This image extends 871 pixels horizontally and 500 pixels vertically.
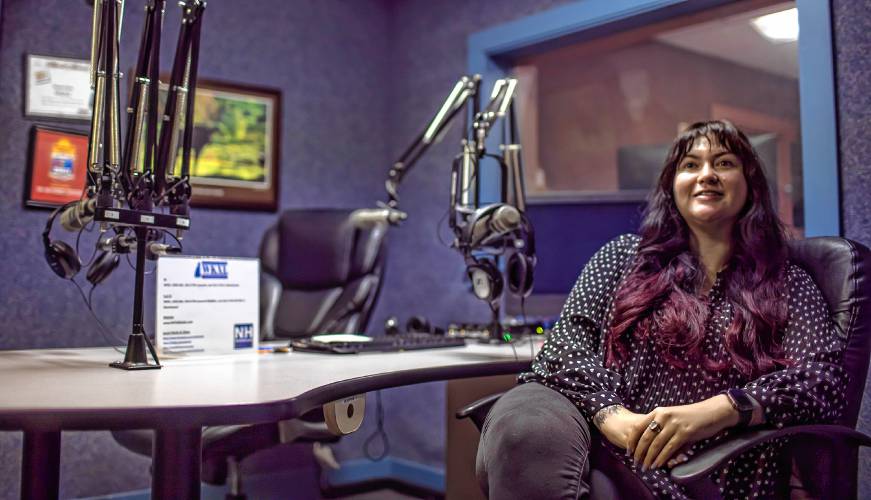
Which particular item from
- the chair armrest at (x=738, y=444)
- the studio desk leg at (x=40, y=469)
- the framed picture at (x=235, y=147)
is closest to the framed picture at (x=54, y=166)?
the framed picture at (x=235, y=147)

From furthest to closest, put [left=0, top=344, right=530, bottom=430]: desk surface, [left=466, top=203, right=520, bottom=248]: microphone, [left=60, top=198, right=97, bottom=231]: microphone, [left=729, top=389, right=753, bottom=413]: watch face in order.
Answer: [left=466, top=203, right=520, bottom=248]: microphone → [left=60, top=198, right=97, bottom=231]: microphone → [left=729, top=389, right=753, bottom=413]: watch face → [left=0, top=344, right=530, bottom=430]: desk surface

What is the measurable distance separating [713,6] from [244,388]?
6.81 ft

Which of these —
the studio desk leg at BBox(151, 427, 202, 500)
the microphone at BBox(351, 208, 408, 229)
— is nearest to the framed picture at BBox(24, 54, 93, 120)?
the microphone at BBox(351, 208, 408, 229)

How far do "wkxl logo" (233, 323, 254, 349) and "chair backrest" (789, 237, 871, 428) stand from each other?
1.25 m

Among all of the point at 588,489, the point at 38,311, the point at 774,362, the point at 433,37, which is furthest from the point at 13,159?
the point at 774,362

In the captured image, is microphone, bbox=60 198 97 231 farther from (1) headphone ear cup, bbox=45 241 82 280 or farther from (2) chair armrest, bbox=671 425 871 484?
(2) chair armrest, bbox=671 425 871 484

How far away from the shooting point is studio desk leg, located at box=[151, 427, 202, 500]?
1.02 m

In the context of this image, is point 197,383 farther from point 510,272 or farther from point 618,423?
point 510,272

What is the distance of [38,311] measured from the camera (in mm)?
2465

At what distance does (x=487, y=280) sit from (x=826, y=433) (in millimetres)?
815

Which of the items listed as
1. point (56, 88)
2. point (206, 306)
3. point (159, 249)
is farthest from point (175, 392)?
point (56, 88)

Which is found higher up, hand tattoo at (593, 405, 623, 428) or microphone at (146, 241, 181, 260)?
microphone at (146, 241, 181, 260)

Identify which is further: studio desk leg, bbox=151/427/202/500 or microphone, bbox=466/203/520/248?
microphone, bbox=466/203/520/248

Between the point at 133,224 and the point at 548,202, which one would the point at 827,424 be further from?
the point at 133,224
